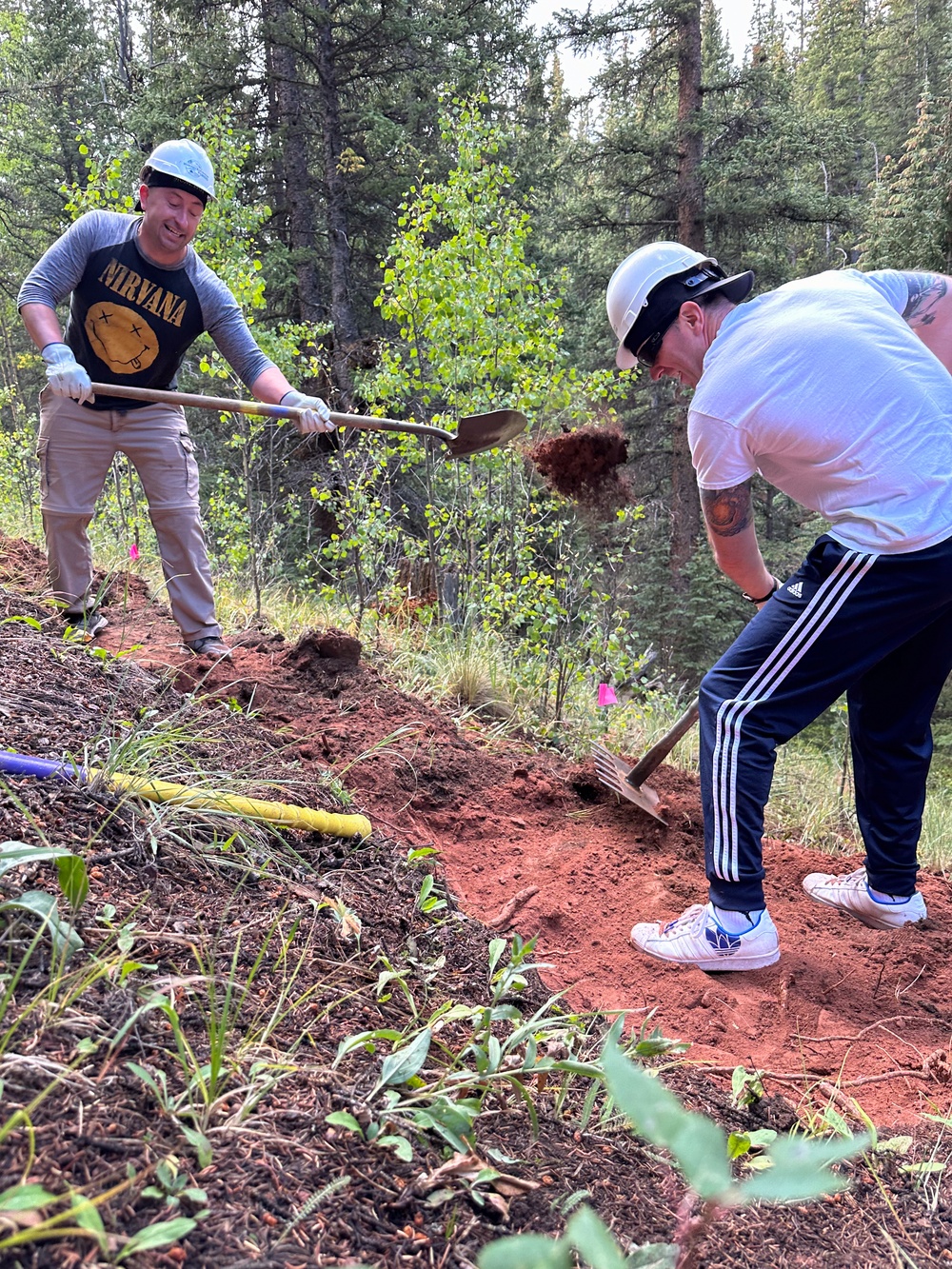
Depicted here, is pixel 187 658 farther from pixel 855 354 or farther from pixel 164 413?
pixel 855 354

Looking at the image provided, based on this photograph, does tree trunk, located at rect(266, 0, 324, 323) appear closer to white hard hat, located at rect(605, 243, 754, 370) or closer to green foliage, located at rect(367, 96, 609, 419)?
green foliage, located at rect(367, 96, 609, 419)

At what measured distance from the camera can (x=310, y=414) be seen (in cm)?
383

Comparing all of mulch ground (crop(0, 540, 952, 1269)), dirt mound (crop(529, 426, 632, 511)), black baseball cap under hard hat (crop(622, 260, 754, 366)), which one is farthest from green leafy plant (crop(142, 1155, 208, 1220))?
dirt mound (crop(529, 426, 632, 511))

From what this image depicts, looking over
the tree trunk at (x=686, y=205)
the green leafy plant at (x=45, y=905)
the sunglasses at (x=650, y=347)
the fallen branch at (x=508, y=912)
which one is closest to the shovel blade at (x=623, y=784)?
the fallen branch at (x=508, y=912)

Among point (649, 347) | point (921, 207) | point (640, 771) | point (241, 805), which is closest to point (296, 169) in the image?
point (921, 207)

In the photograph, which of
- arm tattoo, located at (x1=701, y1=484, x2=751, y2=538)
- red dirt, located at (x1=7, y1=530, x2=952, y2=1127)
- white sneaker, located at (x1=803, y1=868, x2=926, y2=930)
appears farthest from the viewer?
white sneaker, located at (x1=803, y1=868, x2=926, y2=930)

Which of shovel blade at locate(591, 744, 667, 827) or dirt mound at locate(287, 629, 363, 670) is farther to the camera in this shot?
dirt mound at locate(287, 629, 363, 670)

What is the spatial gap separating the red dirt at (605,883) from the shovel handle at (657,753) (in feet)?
0.54

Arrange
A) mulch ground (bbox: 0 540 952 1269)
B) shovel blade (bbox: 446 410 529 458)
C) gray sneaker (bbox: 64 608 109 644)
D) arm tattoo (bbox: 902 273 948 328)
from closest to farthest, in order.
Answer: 1. mulch ground (bbox: 0 540 952 1269)
2. arm tattoo (bbox: 902 273 948 328)
3. gray sneaker (bbox: 64 608 109 644)
4. shovel blade (bbox: 446 410 529 458)

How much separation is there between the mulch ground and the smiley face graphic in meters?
1.28

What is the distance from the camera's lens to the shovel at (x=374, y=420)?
3719mm

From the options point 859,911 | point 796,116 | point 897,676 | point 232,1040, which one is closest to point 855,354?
point 897,676

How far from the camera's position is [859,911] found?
3.13 metres

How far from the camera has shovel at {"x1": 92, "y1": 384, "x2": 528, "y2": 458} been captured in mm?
3719
